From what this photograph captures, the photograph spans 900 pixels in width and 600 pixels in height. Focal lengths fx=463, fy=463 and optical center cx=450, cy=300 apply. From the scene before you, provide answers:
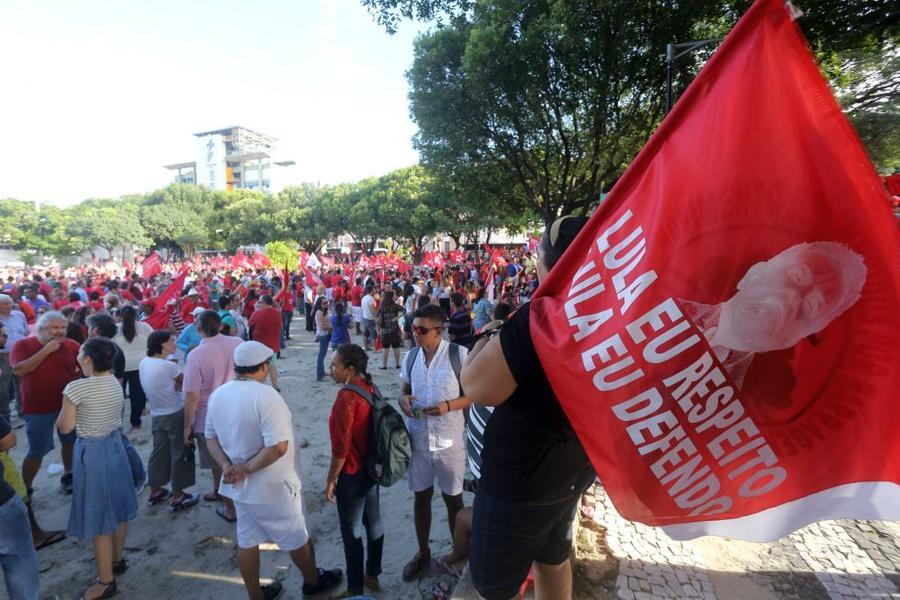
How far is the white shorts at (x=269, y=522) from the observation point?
10.0 ft

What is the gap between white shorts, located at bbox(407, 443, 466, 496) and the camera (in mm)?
3365

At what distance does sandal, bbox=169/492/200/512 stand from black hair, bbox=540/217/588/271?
4.81 m

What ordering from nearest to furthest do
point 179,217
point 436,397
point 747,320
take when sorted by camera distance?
point 747,320 → point 436,397 → point 179,217

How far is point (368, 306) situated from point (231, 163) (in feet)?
349

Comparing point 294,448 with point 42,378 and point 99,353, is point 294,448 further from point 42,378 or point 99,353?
point 42,378

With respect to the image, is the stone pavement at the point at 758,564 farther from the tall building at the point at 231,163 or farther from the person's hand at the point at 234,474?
the tall building at the point at 231,163

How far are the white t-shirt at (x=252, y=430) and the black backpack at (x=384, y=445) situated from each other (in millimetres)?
493

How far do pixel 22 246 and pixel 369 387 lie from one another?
2712 inches

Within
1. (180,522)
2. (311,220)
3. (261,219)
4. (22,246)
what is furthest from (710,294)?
(22,246)

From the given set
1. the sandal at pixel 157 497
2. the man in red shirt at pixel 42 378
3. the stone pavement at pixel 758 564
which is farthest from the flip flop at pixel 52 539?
the stone pavement at pixel 758 564

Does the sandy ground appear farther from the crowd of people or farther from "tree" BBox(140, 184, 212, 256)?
"tree" BBox(140, 184, 212, 256)

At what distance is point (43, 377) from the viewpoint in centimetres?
456

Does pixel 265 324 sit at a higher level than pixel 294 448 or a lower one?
higher

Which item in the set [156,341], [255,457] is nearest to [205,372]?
[156,341]
